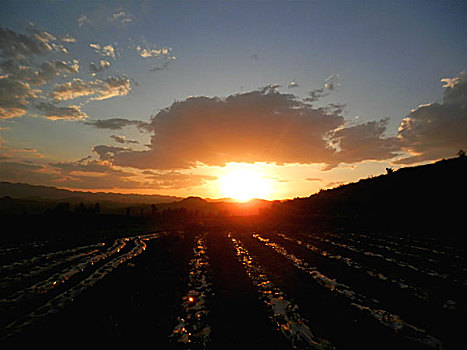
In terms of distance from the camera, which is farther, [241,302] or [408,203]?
[408,203]

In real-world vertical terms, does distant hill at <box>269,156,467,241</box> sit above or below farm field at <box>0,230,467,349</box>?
above

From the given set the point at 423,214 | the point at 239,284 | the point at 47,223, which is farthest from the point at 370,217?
the point at 47,223

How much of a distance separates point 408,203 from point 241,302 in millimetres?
46186

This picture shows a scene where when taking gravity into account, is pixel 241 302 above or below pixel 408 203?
below

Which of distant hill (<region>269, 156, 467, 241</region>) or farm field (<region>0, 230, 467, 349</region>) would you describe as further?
distant hill (<region>269, 156, 467, 241</region>)

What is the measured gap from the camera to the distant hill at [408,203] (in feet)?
115

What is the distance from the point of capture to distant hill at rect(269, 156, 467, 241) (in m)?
35.2

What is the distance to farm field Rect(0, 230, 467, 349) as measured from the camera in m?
7.55

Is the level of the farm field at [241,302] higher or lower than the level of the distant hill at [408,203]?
lower

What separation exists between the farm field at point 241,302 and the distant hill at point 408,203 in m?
19.3

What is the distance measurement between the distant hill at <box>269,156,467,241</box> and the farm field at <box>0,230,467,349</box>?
63.4ft

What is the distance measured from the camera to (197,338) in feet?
24.7

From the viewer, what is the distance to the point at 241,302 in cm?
1044

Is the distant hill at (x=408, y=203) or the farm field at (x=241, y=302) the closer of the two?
the farm field at (x=241, y=302)
